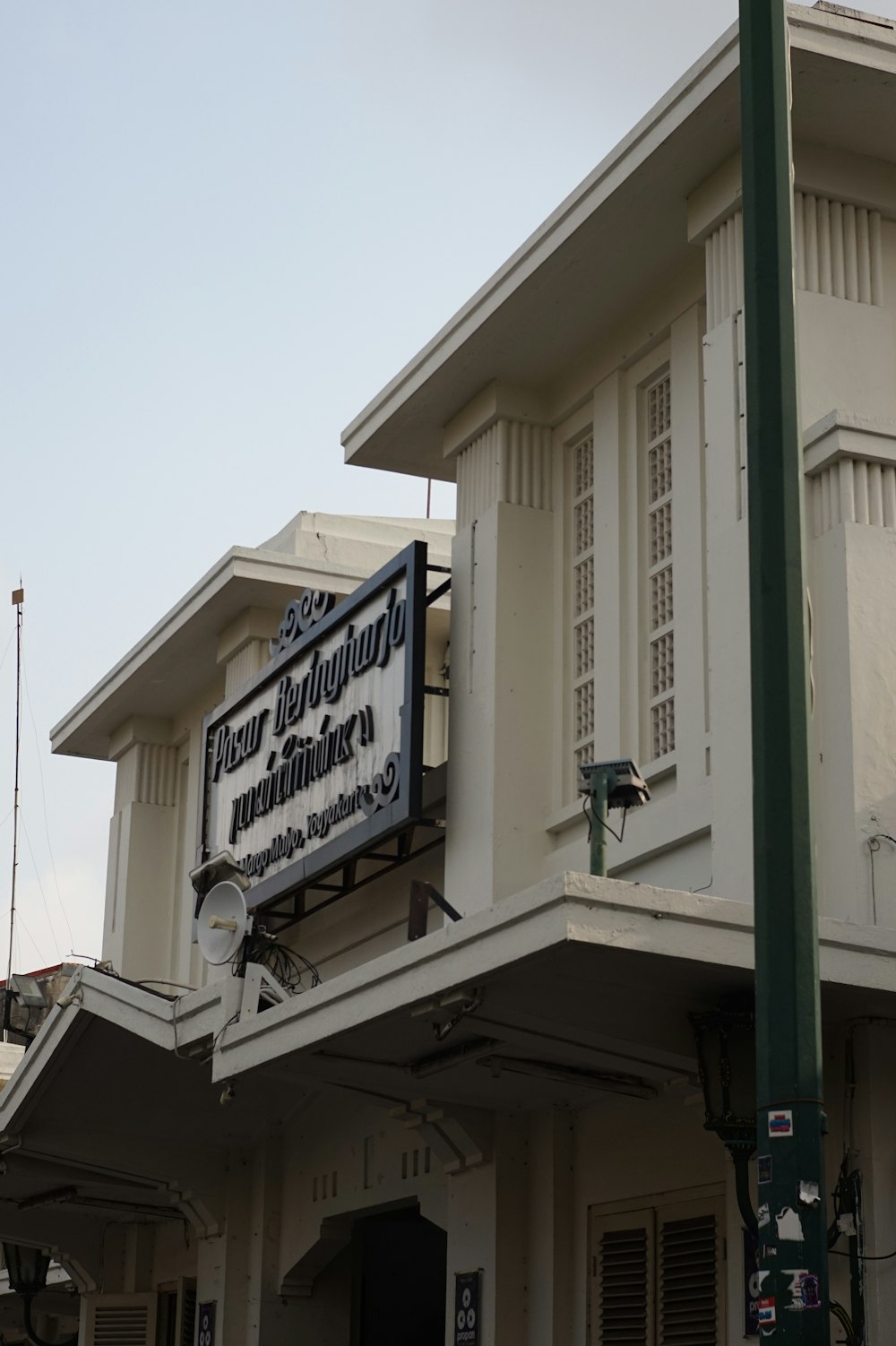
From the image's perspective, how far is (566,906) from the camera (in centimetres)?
821

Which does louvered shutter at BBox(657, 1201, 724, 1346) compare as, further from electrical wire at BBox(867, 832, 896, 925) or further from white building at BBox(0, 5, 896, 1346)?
electrical wire at BBox(867, 832, 896, 925)

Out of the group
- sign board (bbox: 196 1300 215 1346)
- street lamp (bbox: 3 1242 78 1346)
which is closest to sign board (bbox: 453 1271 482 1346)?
sign board (bbox: 196 1300 215 1346)

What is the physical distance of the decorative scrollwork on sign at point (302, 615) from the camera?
1559cm

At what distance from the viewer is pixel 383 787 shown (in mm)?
13789

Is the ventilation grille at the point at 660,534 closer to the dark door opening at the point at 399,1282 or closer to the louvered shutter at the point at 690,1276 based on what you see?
the louvered shutter at the point at 690,1276

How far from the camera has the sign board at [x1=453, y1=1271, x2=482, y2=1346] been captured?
1220 cm

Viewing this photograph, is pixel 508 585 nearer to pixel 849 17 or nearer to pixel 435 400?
pixel 435 400

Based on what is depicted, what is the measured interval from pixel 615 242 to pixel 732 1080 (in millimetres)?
5847

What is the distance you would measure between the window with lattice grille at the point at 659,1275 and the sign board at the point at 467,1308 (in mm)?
831

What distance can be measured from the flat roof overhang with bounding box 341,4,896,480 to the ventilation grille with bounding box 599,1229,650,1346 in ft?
18.7

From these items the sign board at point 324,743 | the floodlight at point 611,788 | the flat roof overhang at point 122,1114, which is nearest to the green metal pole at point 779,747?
the floodlight at point 611,788

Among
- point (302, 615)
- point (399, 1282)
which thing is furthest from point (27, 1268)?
point (302, 615)

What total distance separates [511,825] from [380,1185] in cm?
321

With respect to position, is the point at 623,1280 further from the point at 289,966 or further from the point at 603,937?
the point at 289,966
